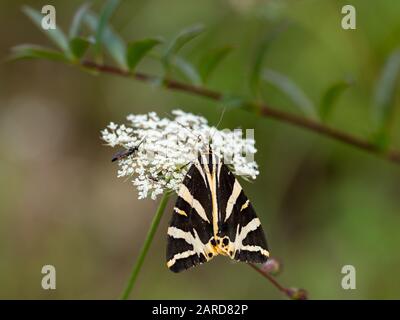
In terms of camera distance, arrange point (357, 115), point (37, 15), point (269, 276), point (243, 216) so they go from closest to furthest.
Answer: point (269, 276), point (243, 216), point (37, 15), point (357, 115)

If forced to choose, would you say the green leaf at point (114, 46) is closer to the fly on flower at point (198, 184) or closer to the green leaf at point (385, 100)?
the fly on flower at point (198, 184)

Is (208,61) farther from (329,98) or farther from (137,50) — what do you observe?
(329,98)

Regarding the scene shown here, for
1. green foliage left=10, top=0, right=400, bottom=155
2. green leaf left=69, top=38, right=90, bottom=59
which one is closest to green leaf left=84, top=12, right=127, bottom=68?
green foliage left=10, top=0, right=400, bottom=155

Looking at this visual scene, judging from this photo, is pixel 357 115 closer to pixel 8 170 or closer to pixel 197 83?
pixel 197 83

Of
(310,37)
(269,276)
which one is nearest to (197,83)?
(269,276)

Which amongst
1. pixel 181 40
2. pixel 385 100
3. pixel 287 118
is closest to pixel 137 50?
pixel 181 40

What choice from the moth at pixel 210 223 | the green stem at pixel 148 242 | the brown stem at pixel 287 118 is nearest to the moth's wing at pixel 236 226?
the moth at pixel 210 223

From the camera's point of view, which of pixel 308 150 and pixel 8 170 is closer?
pixel 308 150

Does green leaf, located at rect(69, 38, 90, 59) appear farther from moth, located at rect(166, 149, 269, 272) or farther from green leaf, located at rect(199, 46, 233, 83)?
moth, located at rect(166, 149, 269, 272)
